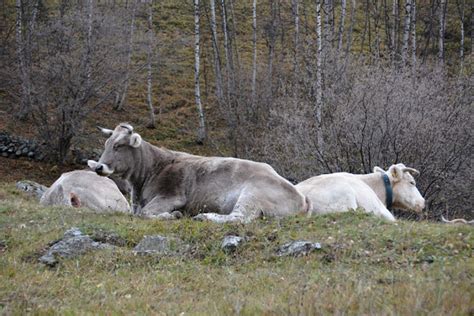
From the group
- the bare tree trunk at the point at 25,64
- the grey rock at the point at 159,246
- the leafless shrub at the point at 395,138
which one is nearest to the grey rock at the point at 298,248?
the grey rock at the point at 159,246

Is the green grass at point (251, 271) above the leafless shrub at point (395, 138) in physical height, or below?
above

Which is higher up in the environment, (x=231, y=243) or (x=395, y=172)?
(x=231, y=243)

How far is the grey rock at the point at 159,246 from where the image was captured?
25.2ft

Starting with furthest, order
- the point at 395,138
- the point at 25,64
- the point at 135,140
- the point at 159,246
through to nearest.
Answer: the point at 25,64 < the point at 395,138 < the point at 135,140 < the point at 159,246

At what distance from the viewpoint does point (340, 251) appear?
7.33 m

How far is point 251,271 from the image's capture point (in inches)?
275

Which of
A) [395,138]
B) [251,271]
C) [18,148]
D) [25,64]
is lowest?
[18,148]

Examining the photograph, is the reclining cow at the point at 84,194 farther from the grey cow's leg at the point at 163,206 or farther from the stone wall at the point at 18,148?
the stone wall at the point at 18,148

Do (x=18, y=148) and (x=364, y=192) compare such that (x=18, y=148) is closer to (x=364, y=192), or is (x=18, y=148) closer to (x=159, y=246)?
(x=364, y=192)

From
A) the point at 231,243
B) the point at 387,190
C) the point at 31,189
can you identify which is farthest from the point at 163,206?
the point at 31,189

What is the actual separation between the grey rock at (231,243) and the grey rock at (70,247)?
133cm

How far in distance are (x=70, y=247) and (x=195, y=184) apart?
3.28 meters

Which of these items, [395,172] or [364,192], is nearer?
[364,192]

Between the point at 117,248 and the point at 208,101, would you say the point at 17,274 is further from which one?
the point at 208,101
